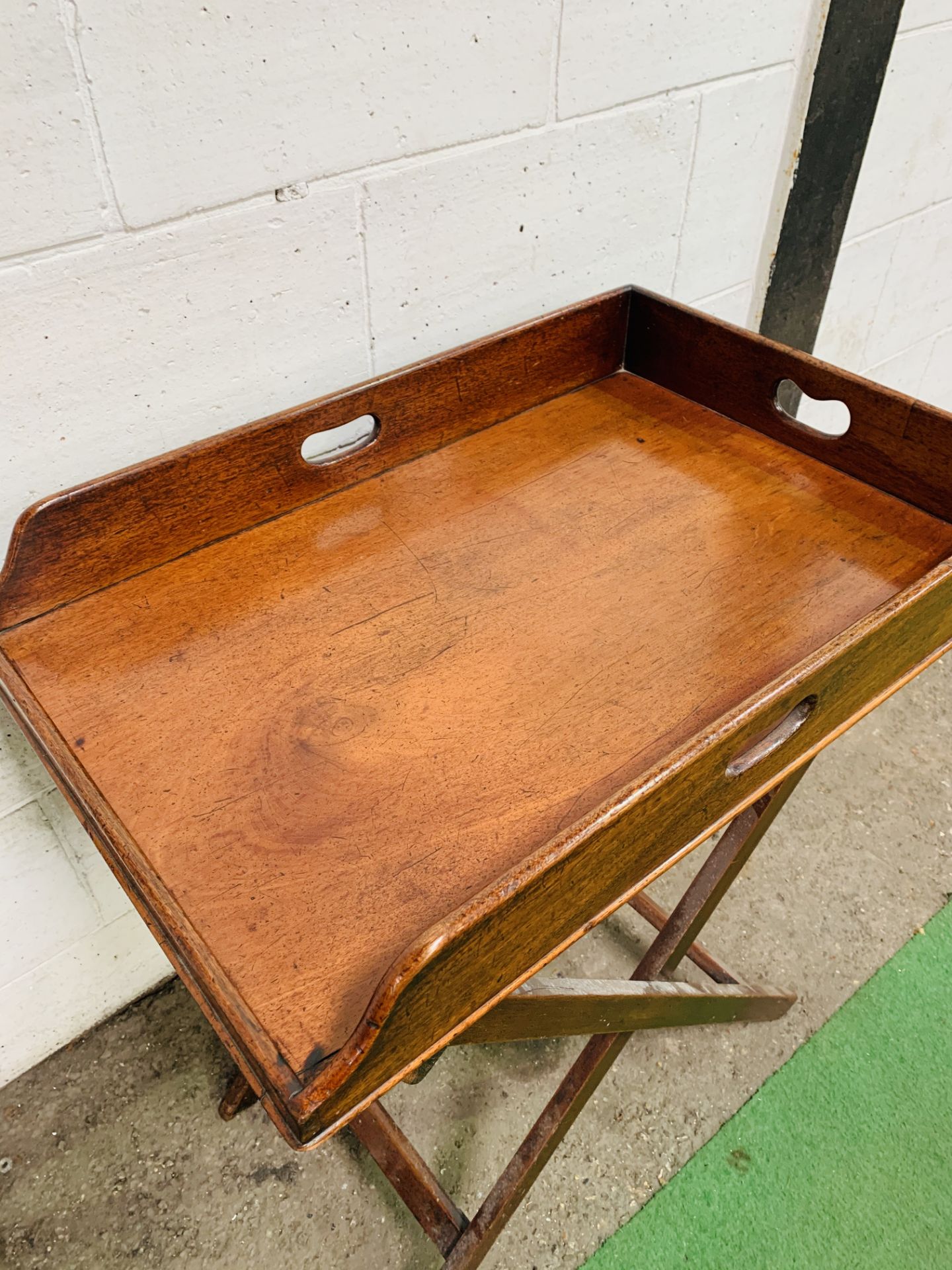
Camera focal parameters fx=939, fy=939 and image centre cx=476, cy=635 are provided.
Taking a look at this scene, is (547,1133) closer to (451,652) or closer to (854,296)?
(451,652)

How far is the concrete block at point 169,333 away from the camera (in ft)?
3.07

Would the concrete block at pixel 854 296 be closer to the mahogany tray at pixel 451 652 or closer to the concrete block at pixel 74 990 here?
the mahogany tray at pixel 451 652

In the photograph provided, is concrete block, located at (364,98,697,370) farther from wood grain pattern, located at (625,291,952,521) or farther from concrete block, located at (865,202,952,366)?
concrete block, located at (865,202,952,366)

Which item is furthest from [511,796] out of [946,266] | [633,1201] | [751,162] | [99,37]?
[946,266]

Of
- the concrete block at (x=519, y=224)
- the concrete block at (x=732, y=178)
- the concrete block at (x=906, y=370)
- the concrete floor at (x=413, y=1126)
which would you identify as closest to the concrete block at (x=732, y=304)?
the concrete block at (x=732, y=178)

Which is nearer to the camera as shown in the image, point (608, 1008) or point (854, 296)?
point (608, 1008)

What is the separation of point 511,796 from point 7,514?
621mm

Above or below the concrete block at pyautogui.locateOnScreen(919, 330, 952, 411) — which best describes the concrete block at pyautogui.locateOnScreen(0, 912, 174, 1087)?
below

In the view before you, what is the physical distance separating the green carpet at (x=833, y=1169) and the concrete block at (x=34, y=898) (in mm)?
862

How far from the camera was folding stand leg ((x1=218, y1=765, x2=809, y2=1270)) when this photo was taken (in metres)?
1.06

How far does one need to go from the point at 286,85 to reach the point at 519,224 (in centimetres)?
39

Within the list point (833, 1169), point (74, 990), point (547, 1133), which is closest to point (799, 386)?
point (547, 1133)

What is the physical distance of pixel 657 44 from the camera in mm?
1253

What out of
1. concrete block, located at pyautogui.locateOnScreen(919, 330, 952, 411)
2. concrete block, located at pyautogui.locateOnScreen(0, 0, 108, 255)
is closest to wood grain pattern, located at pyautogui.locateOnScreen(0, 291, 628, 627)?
concrete block, located at pyautogui.locateOnScreen(0, 0, 108, 255)
